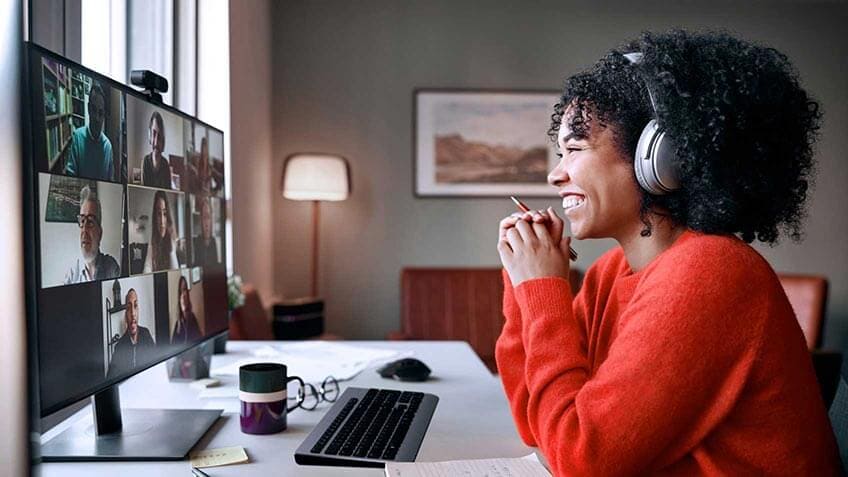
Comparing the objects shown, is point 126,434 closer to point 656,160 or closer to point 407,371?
point 407,371

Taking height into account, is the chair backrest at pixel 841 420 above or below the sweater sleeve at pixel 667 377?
below

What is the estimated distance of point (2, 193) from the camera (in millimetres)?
556

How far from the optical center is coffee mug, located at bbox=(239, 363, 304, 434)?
1.08 meters

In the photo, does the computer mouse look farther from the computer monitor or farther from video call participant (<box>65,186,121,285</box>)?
video call participant (<box>65,186,121,285</box>)

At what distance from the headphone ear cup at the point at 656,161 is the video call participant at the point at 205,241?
0.80 metres

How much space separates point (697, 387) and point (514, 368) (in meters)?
0.37

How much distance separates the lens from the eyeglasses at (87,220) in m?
0.83

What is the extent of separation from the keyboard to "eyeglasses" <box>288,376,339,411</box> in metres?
0.04

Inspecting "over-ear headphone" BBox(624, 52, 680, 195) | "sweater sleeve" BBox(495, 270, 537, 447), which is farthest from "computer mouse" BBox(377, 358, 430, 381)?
"over-ear headphone" BBox(624, 52, 680, 195)

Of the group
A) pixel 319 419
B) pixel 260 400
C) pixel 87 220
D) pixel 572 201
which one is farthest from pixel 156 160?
pixel 572 201

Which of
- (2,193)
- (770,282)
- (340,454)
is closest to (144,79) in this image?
(2,193)

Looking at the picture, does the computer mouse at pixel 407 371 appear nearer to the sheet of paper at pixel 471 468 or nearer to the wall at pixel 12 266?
the sheet of paper at pixel 471 468

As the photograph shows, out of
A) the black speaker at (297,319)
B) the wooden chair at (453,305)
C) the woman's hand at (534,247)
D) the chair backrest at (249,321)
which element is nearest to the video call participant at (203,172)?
the woman's hand at (534,247)

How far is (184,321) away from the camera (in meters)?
1.17
